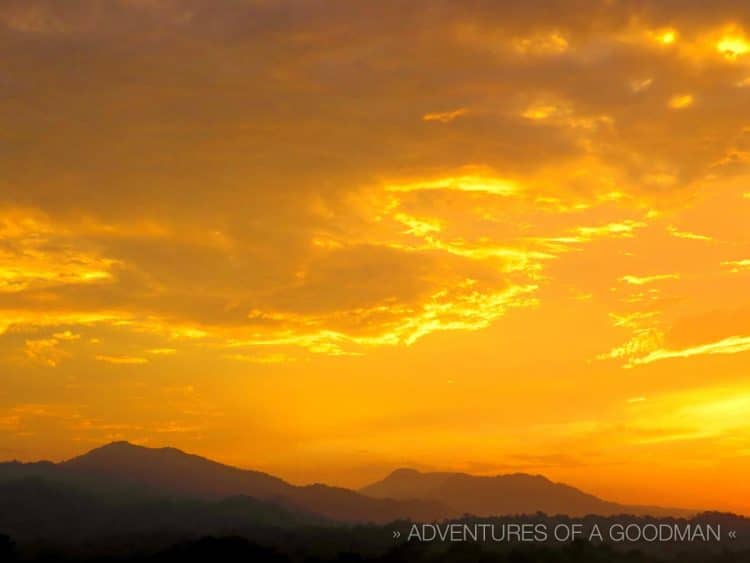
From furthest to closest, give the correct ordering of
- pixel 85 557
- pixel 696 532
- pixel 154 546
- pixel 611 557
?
1. pixel 696 532
2. pixel 154 546
3. pixel 85 557
4. pixel 611 557

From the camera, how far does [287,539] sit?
584ft

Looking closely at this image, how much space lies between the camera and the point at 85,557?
513ft

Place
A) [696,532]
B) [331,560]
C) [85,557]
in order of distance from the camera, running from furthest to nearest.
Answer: [696,532] → [85,557] → [331,560]

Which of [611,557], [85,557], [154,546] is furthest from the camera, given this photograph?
[154,546]

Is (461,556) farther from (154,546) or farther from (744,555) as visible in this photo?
(154,546)

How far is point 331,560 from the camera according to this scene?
143875 mm

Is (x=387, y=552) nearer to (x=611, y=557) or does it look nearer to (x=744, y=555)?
(x=611, y=557)

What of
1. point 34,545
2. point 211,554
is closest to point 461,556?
point 211,554

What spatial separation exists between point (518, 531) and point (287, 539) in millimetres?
44373

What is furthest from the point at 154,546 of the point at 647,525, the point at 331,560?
the point at 647,525

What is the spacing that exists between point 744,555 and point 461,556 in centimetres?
4617

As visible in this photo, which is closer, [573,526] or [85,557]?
[85,557]

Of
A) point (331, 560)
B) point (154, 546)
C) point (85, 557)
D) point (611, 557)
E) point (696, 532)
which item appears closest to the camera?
point (611, 557)

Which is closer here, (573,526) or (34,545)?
(34,545)
